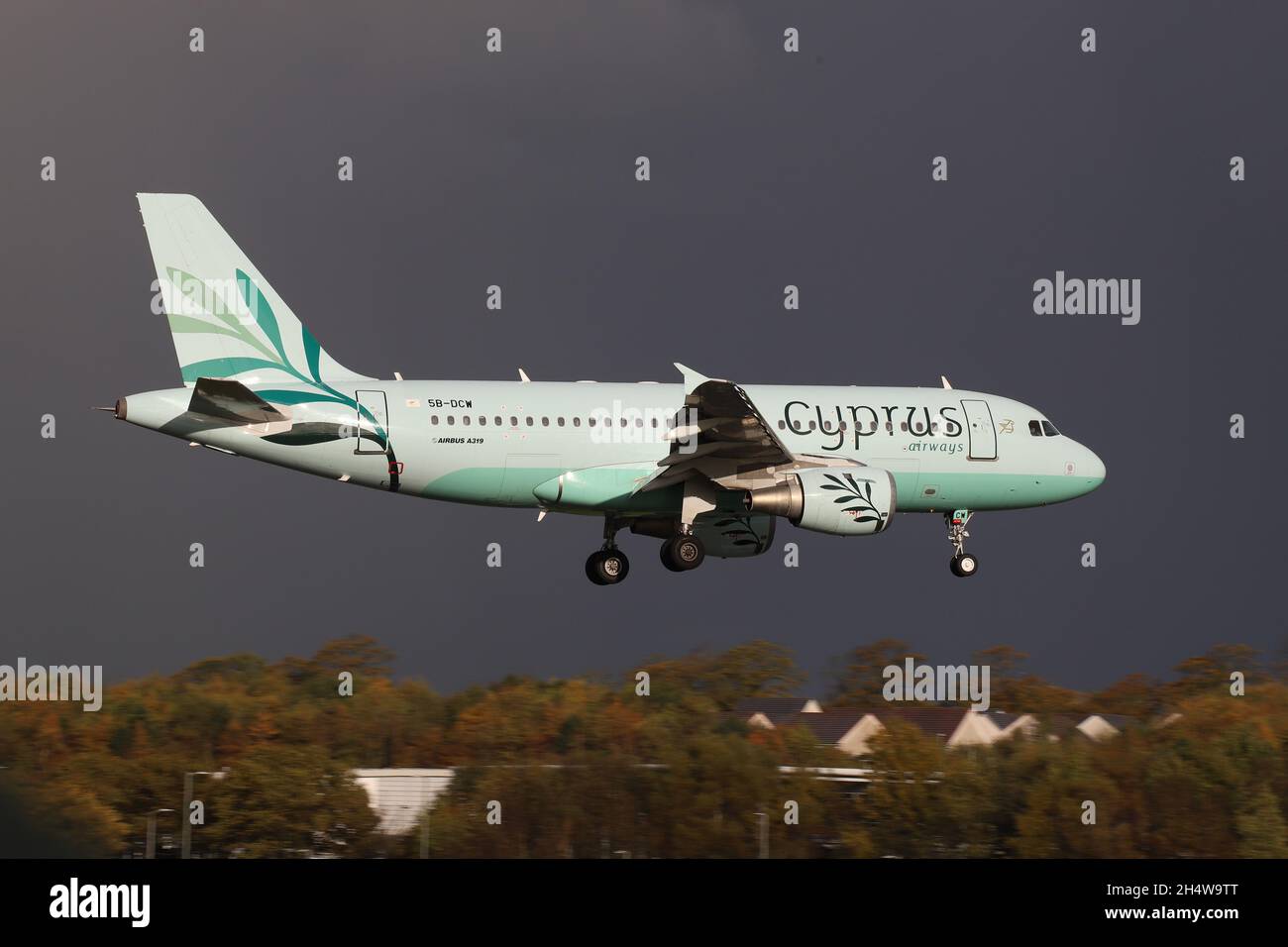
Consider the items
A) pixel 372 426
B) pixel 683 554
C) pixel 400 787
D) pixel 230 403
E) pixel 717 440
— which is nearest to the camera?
pixel 230 403

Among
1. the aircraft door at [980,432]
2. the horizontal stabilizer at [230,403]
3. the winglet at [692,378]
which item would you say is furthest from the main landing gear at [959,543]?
the horizontal stabilizer at [230,403]

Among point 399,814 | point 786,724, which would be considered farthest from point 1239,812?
point 399,814

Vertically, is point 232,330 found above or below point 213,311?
below

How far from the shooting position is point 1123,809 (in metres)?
37.7

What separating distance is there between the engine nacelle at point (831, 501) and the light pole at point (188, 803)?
1358 centimetres

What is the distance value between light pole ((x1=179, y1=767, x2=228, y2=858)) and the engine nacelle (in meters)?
13.6

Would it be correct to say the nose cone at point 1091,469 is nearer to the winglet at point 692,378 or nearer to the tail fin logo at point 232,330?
the winglet at point 692,378

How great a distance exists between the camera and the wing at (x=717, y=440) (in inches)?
1234

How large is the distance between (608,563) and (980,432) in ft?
28.7

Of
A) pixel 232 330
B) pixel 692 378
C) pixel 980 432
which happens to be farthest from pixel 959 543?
pixel 232 330

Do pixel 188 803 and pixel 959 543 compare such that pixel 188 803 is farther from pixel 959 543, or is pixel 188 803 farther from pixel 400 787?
pixel 959 543

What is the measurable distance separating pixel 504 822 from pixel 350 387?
9.82 meters

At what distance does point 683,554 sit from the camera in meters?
35.2
